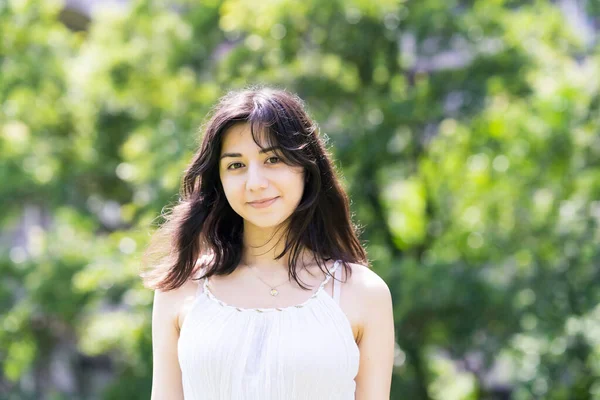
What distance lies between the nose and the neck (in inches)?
7.0

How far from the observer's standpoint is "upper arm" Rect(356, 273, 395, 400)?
2.11 meters

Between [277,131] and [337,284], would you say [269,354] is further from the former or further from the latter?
[277,131]

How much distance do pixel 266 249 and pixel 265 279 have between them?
0.29ft

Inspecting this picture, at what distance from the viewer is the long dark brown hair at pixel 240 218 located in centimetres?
215

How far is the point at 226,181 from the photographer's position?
2156 millimetres

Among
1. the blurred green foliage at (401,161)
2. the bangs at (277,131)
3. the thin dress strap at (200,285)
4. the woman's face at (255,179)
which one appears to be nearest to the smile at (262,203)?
the woman's face at (255,179)

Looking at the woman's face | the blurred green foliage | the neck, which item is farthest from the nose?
the blurred green foliage

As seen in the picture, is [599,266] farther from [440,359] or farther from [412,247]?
[440,359]

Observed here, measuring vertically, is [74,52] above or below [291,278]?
above

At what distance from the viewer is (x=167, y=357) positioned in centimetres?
216

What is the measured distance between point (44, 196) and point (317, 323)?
6.67m

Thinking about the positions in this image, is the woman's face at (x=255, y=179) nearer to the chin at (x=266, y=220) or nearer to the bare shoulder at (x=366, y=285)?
the chin at (x=266, y=220)

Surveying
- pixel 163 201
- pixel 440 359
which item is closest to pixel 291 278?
pixel 163 201

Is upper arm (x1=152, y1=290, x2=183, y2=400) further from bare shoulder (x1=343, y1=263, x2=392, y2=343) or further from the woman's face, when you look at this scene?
bare shoulder (x1=343, y1=263, x2=392, y2=343)
